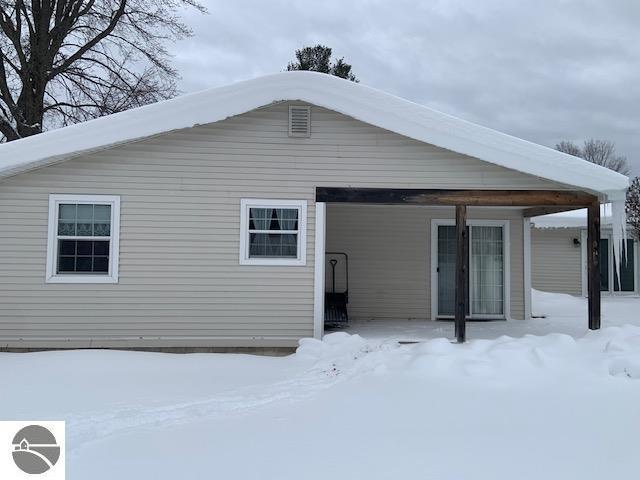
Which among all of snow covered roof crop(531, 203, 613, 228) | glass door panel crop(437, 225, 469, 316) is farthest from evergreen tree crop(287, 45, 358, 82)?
glass door panel crop(437, 225, 469, 316)

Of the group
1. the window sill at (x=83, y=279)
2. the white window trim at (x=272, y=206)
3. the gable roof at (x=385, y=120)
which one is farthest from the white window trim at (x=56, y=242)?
the white window trim at (x=272, y=206)

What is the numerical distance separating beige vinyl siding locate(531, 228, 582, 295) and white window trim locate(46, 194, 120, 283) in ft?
39.4

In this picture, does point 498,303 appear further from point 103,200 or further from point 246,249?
point 103,200

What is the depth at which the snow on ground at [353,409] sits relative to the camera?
11.3 feet

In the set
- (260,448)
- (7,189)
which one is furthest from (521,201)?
(7,189)

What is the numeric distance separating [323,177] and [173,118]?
2.15m

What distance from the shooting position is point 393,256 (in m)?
10.1

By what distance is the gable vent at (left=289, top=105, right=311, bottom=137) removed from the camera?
24.8ft

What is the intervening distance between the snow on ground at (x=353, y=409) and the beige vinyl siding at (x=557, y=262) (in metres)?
9.43

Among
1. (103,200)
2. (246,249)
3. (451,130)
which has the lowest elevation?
(246,249)

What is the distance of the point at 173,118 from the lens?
23.3 feet

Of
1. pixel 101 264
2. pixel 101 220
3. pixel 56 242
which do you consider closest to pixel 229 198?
pixel 101 220

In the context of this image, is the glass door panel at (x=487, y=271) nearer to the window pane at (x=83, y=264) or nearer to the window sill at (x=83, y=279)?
the window sill at (x=83, y=279)

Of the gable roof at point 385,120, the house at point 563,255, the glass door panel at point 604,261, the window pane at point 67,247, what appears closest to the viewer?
the gable roof at point 385,120
